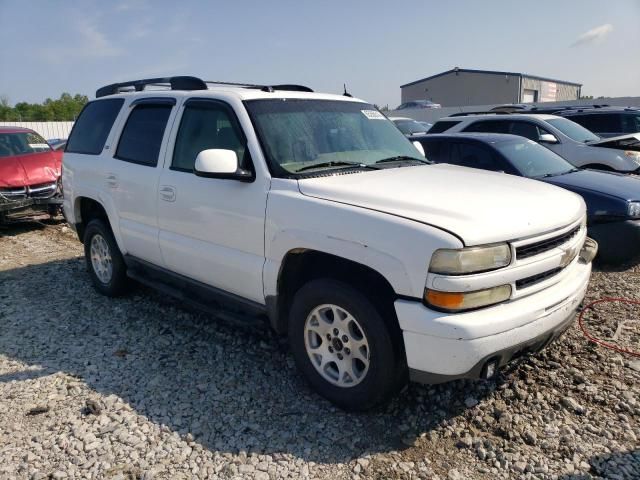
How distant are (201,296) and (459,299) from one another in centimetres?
213

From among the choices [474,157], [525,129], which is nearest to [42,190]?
[474,157]

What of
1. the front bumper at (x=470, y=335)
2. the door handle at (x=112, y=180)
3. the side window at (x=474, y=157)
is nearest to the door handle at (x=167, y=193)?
the door handle at (x=112, y=180)

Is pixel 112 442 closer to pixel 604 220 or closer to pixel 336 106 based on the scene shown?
pixel 336 106

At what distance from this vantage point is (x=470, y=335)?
2494 mm

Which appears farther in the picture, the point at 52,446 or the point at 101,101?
the point at 101,101

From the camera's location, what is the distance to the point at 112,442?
2932 mm

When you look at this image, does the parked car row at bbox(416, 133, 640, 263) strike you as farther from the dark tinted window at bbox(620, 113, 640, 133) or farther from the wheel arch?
Result: the dark tinted window at bbox(620, 113, 640, 133)

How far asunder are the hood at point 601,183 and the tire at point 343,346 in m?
3.90

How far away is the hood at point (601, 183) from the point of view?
561cm

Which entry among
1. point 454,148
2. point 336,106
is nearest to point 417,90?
point 454,148

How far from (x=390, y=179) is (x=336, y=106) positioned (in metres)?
1.04

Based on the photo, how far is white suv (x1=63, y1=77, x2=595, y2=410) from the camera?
101 inches

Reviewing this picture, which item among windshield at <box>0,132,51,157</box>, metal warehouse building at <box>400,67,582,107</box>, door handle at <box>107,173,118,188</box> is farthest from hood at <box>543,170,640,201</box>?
metal warehouse building at <box>400,67,582,107</box>

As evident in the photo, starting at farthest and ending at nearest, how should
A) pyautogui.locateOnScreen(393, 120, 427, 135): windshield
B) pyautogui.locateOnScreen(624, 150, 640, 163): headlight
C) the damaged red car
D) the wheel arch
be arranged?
pyautogui.locateOnScreen(393, 120, 427, 135): windshield < pyautogui.locateOnScreen(624, 150, 640, 163): headlight < the damaged red car < the wheel arch
